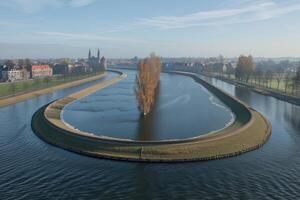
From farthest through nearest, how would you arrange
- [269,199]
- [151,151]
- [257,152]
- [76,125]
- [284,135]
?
[76,125] → [284,135] → [257,152] → [151,151] → [269,199]

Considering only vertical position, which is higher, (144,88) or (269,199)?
(144,88)

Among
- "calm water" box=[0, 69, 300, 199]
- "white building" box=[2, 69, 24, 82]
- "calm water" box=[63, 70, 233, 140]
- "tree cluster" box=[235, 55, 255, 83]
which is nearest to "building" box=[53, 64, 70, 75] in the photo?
"white building" box=[2, 69, 24, 82]

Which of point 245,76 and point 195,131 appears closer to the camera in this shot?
point 195,131

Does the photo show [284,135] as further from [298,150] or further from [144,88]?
[144,88]

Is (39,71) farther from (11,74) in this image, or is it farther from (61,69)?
(61,69)

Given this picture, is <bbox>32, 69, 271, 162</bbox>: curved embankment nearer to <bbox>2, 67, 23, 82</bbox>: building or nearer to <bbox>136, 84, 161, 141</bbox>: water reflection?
<bbox>136, 84, 161, 141</bbox>: water reflection

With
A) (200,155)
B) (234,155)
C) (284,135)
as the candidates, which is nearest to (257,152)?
(234,155)

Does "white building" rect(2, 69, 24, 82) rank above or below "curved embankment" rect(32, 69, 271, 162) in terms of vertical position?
above

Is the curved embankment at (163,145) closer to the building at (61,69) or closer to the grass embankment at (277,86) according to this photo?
the grass embankment at (277,86)

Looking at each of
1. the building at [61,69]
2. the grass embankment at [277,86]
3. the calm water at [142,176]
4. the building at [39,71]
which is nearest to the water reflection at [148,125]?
the calm water at [142,176]
